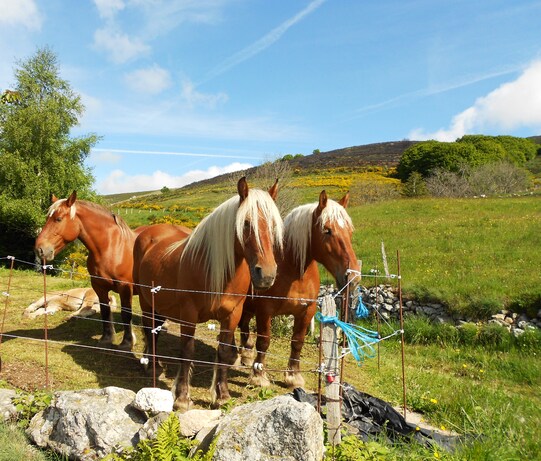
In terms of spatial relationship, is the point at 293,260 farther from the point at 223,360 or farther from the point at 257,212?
the point at 223,360

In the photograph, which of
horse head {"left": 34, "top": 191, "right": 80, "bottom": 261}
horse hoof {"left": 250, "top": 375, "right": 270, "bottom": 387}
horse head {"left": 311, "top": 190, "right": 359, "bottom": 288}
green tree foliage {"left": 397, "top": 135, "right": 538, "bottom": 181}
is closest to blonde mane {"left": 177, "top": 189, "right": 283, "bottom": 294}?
horse head {"left": 311, "top": 190, "right": 359, "bottom": 288}

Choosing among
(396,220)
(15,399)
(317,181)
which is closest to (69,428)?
(15,399)

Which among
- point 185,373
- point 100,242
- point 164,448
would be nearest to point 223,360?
point 185,373

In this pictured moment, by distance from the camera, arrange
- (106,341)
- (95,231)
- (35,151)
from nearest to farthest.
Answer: (95,231) → (106,341) → (35,151)

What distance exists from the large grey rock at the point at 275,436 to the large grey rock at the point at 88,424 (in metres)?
1.11

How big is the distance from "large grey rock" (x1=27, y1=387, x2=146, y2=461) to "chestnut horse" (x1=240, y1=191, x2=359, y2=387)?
5.09 feet

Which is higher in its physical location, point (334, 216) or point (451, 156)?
point (451, 156)

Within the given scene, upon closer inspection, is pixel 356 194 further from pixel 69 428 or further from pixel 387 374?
pixel 69 428

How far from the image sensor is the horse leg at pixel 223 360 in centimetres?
410

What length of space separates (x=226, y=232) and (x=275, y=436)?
6.45 ft

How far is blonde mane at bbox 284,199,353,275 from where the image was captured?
4.55 metres

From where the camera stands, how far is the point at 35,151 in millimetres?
18516

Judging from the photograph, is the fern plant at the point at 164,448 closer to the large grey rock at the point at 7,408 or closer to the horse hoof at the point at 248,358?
the large grey rock at the point at 7,408

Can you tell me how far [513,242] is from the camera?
13.5m
